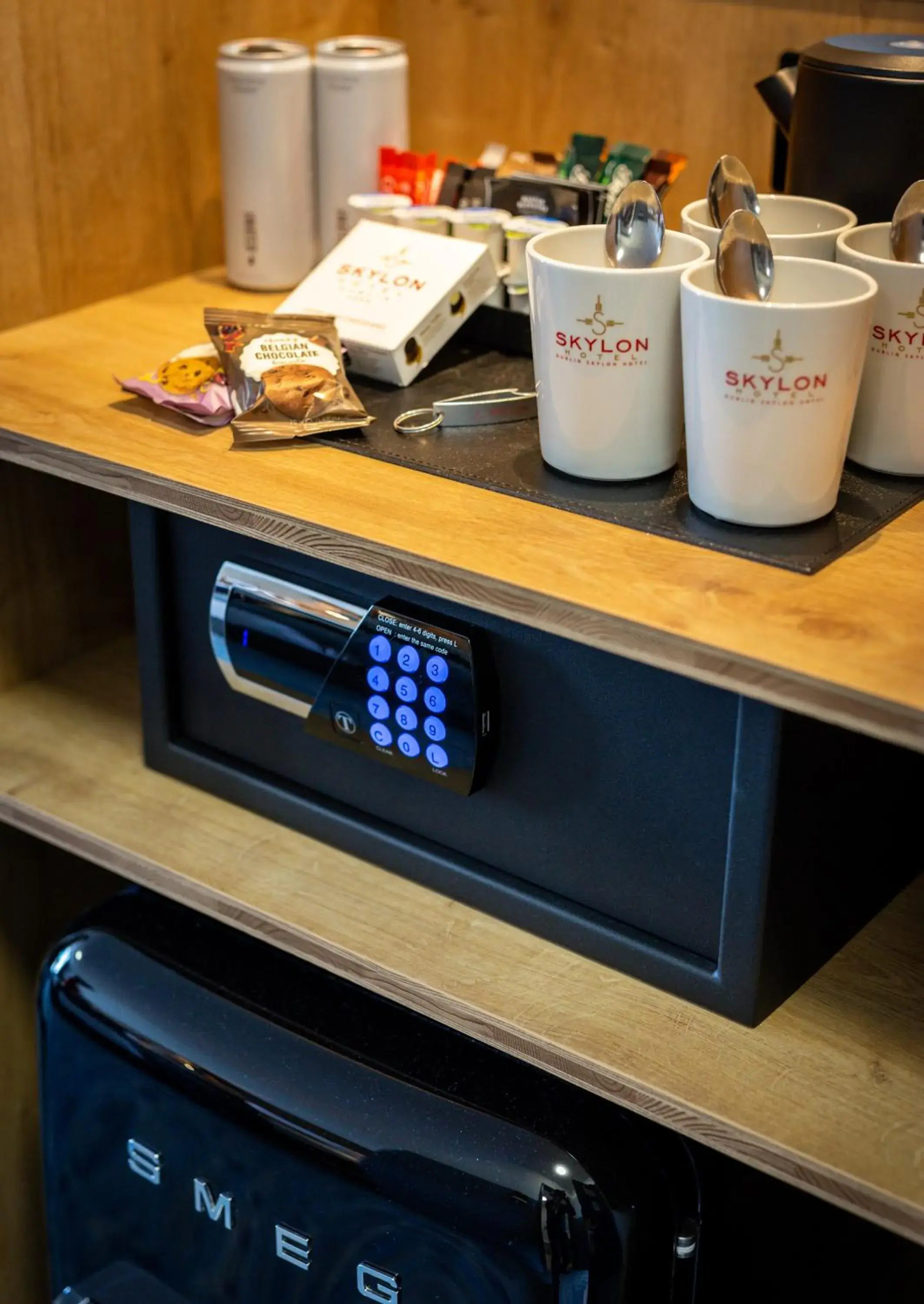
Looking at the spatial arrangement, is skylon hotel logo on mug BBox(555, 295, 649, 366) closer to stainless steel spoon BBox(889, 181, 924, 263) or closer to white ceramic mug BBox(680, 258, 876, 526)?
white ceramic mug BBox(680, 258, 876, 526)

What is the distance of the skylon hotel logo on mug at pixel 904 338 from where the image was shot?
0.79 metres

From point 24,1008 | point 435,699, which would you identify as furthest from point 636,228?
point 24,1008

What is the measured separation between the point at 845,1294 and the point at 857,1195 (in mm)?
456

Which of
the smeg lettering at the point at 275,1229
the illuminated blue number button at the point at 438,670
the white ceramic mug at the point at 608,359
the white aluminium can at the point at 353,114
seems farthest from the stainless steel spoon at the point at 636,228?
the smeg lettering at the point at 275,1229

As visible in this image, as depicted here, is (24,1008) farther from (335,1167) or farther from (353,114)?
(353,114)

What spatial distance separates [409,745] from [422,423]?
0.69 feet

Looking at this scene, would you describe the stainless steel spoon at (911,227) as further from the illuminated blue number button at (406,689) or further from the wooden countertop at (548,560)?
the illuminated blue number button at (406,689)

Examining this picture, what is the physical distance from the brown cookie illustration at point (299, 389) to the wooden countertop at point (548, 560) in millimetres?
29

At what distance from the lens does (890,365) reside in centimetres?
81

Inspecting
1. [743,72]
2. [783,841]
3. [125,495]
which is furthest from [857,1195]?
[743,72]

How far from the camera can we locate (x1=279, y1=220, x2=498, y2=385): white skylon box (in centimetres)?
99

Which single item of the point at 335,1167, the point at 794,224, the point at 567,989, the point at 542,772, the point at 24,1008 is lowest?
the point at 24,1008

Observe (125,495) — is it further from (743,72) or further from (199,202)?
(743,72)

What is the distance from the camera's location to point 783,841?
77cm
